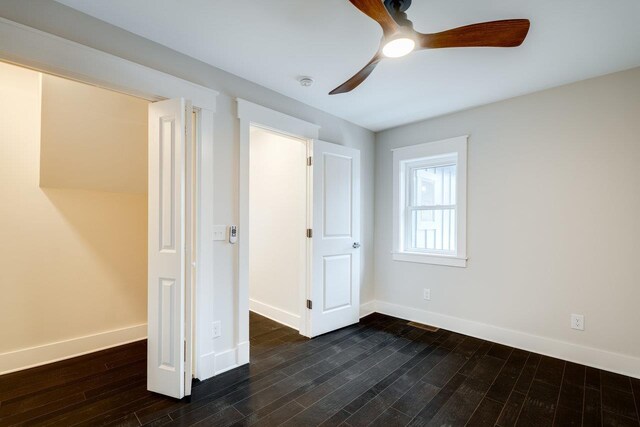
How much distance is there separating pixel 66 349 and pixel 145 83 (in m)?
2.45

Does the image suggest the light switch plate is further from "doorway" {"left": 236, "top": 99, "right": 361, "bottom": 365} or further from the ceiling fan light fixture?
the ceiling fan light fixture

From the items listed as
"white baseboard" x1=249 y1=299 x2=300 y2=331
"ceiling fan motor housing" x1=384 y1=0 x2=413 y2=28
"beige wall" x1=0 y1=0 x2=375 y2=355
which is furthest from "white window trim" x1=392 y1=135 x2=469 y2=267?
"ceiling fan motor housing" x1=384 y1=0 x2=413 y2=28

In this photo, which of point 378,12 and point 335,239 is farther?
point 335,239

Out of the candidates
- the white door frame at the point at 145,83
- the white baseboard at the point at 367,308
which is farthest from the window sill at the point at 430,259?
the white door frame at the point at 145,83

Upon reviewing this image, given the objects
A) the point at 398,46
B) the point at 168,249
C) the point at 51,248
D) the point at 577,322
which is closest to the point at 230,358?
the point at 168,249

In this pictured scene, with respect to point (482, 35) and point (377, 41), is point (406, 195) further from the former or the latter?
point (482, 35)

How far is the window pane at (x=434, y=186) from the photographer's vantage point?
3.49 m

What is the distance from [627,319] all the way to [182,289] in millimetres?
3451

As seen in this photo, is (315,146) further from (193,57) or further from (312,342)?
(312,342)

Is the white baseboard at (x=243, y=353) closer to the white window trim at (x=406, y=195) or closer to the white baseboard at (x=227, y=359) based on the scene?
the white baseboard at (x=227, y=359)

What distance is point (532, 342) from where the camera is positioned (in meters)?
2.80

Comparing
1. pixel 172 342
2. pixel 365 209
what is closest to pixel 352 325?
pixel 365 209

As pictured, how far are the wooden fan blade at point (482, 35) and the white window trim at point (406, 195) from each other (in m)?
1.72

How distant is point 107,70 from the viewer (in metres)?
1.85
